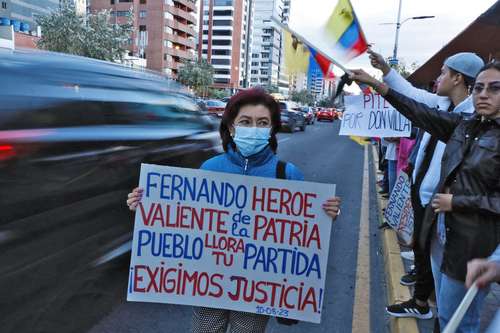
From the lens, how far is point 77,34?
33406mm

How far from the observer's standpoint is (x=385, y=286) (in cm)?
406

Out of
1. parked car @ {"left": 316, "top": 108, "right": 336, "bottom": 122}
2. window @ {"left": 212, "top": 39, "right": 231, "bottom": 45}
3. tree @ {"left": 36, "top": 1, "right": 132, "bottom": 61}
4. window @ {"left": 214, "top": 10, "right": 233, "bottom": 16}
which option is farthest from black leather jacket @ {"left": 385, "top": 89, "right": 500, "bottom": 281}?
window @ {"left": 214, "top": 10, "right": 233, "bottom": 16}

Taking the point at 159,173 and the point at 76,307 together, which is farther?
the point at 76,307

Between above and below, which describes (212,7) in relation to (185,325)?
above

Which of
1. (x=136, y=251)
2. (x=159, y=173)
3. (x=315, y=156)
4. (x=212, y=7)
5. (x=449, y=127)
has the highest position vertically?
(x=212, y=7)

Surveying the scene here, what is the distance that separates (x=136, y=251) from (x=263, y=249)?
0.61 metres

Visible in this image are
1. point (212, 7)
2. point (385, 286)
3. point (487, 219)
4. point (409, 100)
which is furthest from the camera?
point (212, 7)

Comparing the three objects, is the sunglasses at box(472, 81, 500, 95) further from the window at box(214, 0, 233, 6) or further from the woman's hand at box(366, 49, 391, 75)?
the window at box(214, 0, 233, 6)

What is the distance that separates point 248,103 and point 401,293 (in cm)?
245

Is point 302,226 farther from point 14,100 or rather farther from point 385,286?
point 385,286

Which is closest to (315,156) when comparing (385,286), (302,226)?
(385,286)

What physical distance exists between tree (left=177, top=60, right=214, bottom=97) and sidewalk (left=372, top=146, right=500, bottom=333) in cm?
6585

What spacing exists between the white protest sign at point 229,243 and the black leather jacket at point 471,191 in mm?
639

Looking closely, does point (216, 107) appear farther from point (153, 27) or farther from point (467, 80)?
point (153, 27)
